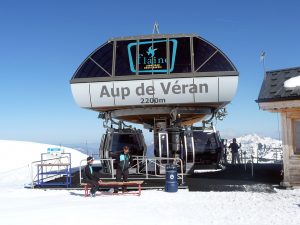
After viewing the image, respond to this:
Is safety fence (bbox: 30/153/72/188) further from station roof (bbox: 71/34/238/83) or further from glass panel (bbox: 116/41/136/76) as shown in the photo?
glass panel (bbox: 116/41/136/76)

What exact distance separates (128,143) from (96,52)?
582cm

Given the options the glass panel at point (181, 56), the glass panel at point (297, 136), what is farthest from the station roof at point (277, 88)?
the glass panel at point (181, 56)

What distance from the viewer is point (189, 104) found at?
22.3m

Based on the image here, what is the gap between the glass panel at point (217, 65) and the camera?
21.9 meters

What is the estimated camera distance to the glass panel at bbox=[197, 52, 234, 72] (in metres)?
21.9

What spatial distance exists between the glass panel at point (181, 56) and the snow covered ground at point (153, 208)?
7.83 m

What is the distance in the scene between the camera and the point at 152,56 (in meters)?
22.7

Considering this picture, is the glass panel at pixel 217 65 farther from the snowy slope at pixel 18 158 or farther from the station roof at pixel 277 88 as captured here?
the snowy slope at pixel 18 158

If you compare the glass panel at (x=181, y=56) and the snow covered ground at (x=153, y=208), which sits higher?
the glass panel at (x=181, y=56)

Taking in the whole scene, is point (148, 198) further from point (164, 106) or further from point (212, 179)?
point (164, 106)

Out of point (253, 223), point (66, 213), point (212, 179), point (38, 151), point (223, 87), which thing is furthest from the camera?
point (38, 151)

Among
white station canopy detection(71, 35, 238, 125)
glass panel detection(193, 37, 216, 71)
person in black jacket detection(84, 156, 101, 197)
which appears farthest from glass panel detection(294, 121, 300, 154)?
person in black jacket detection(84, 156, 101, 197)

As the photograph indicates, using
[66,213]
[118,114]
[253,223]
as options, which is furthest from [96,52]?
[253,223]

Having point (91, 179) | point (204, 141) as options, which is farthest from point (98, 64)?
point (91, 179)
